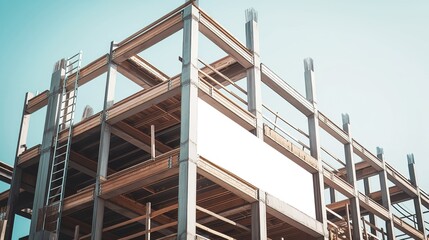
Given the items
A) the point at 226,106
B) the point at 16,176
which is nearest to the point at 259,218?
the point at 226,106

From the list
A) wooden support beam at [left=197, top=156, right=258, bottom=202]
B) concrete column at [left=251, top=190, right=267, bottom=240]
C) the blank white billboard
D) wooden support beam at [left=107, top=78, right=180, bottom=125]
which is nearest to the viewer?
wooden support beam at [left=197, top=156, right=258, bottom=202]

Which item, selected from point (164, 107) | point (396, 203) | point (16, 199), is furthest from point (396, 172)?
point (16, 199)

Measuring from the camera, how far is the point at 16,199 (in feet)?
101

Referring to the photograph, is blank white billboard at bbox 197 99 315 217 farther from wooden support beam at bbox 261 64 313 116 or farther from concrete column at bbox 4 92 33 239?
concrete column at bbox 4 92 33 239

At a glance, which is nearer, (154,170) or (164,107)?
(154,170)

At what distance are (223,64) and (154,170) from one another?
822 cm

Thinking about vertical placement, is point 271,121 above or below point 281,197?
above

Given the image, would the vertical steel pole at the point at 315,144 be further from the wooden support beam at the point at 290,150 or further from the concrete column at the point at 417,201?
the concrete column at the point at 417,201

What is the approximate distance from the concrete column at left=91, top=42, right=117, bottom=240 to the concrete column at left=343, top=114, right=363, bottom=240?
14163mm

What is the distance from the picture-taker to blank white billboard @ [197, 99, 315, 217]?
25.0m

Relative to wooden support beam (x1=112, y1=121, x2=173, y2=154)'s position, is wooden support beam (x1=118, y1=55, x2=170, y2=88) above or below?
above

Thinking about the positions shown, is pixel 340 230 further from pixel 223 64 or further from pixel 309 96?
pixel 223 64

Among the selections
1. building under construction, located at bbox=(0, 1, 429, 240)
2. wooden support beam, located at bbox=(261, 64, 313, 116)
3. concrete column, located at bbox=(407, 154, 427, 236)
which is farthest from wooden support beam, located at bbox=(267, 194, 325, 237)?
concrete column, located at bbox=(407, 154, 427, 236)

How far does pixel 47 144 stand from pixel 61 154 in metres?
1.71
